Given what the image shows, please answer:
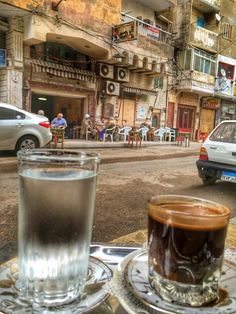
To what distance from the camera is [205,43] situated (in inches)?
822

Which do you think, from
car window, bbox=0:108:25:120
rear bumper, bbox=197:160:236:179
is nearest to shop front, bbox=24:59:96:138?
car window, bbox=0:108:25:120

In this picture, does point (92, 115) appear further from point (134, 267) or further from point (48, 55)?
point (134, 267)

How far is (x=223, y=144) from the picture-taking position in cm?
612

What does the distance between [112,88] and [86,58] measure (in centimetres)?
Result: 201

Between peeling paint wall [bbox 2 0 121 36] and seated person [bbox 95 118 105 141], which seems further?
seated person [bbox 95 118 105 141]

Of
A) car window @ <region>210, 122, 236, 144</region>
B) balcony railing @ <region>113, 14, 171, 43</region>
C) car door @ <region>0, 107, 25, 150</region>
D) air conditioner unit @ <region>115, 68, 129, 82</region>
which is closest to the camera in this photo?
car window @ <region>210, 122, 236, 144</region>

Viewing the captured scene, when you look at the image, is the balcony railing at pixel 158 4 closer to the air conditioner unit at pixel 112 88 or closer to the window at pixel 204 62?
the window at pixel 204 62

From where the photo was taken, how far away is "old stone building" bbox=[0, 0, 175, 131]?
12.3 metres

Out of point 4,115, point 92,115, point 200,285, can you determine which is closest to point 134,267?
point 200,285

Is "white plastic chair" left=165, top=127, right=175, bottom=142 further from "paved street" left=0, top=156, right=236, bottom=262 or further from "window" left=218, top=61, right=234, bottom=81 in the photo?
"paved street" left=0, top=156, right=236, bottom=262

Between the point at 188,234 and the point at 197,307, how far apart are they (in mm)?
174

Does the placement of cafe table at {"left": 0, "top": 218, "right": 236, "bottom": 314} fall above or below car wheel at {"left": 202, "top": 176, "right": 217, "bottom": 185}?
above

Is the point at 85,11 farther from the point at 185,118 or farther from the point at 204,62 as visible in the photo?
the point at 185,118

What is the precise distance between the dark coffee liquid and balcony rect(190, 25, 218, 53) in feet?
68.7
